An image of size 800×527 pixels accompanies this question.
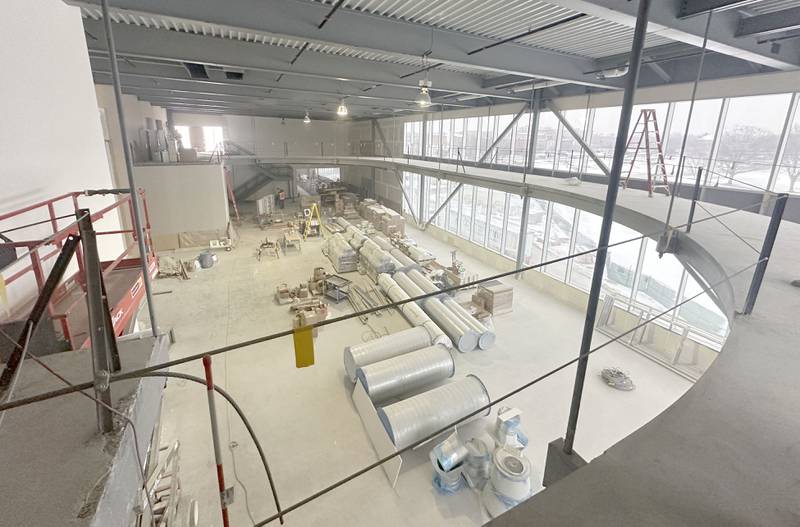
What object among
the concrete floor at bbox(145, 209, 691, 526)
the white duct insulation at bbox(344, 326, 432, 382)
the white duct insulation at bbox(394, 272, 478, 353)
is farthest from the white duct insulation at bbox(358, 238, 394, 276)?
the white duct insulation at bbox(344, 326, 432, 382)

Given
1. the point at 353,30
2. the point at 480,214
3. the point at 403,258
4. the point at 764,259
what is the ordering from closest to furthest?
the point at 764,259
the point at 353,30
the point at 403,258
the point at 480,214

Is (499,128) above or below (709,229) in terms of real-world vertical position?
above

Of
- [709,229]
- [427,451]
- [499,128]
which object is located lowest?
[427,451]

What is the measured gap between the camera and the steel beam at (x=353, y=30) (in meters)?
4.32

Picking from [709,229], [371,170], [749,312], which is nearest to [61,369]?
[749,312]

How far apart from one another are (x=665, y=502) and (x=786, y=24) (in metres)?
6.75

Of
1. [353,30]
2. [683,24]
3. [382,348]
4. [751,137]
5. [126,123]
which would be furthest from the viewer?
[382,348]

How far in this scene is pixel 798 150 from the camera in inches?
298

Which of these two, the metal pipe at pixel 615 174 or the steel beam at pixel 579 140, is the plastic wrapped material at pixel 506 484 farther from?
the steel beam at pixel 579 140

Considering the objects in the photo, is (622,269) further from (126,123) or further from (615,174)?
(126,123)

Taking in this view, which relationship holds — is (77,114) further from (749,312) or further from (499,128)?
(499,128)

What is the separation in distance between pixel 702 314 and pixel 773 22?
8100 millimetres

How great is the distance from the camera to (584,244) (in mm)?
12766

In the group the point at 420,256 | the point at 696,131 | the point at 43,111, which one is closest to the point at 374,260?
the point at 420,256
